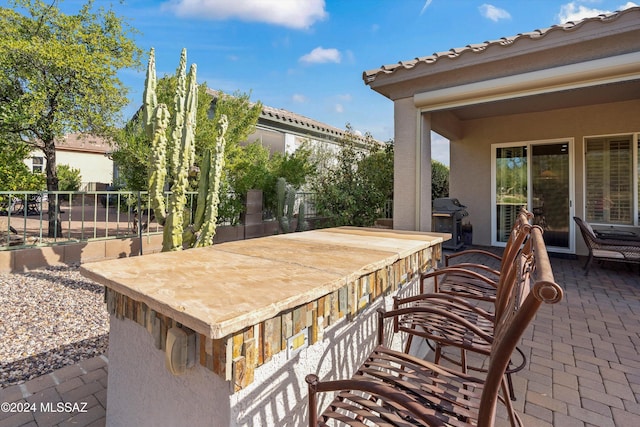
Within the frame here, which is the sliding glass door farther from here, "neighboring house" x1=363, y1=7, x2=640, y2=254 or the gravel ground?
the gravel ground

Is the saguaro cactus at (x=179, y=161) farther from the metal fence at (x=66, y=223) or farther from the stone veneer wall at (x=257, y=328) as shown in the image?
the stone veneer wall at (x=257, y=328)

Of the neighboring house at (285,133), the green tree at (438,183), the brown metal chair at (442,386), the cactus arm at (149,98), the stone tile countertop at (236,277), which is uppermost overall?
the neighboring house at (285,133)

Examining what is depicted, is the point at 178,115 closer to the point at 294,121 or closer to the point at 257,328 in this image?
the point at 257,328

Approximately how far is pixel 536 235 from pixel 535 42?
12.7 ft

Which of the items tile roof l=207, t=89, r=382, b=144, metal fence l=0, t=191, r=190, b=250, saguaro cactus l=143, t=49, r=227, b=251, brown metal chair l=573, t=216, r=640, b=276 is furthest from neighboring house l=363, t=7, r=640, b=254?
tile roof l=207, t=89, r=382, b=144

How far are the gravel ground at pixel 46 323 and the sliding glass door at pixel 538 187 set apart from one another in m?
7.97

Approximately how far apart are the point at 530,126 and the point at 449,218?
276 centimetres

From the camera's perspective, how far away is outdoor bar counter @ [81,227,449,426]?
1025 millimetres

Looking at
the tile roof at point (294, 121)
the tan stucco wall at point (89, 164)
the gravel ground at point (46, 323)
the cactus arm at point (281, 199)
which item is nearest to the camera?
the gravel ground at point (46, 323)

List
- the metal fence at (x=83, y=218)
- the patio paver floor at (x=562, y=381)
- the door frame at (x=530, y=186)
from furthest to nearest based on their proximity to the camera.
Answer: the door frame at (x=530, y=186) < the metal fence at (x=83, y=218) < the patio paver floor at (x=562, y=381)

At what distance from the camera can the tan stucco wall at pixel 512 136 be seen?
6438 mm

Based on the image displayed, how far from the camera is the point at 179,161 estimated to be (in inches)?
181

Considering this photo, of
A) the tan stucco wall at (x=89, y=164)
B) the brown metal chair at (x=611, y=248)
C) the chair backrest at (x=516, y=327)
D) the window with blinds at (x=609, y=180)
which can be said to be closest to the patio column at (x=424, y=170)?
the brown metal chair at (x=611, y=248)

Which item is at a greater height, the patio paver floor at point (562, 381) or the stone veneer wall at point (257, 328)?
the stone veneer wall at point (257, 328)
